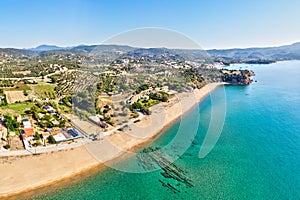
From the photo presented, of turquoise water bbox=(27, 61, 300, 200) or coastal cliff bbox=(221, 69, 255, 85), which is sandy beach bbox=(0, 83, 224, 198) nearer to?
turquoise water bbox=(27, 61, 300, 200)

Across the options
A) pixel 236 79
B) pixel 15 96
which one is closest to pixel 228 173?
pixel 15 96

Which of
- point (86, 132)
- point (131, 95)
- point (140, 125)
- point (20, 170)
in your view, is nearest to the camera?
point (20, 170)

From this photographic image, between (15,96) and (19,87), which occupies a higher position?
(19,87)

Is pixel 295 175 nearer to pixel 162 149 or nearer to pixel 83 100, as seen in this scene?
pixel 162 149

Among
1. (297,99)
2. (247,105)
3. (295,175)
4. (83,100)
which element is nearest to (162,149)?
(295,175)

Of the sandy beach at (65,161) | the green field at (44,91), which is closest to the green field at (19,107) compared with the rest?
the green field at (44,91)

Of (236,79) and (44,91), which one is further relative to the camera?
(236,79)

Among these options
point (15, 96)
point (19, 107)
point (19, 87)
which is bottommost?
point (19, 107)

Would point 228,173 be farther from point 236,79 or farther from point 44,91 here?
point 236,79
